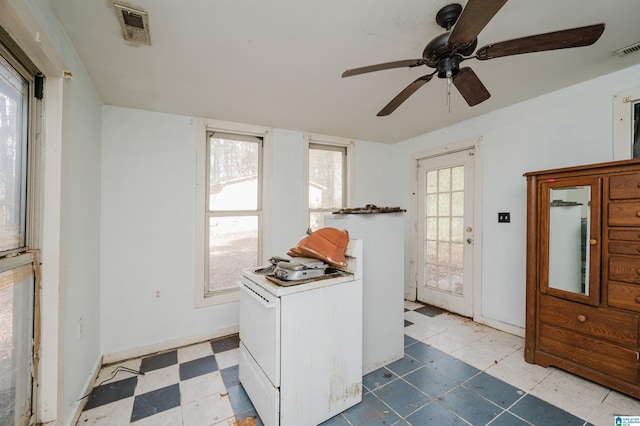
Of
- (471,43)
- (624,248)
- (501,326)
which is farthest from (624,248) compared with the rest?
(471,43)

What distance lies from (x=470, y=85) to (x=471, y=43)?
1.03 ft

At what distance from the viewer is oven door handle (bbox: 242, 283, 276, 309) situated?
1.46 meters

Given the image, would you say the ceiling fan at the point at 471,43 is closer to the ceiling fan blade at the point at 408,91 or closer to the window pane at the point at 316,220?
the ceiling fan blade at the point at 408,91

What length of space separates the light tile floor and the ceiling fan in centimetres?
205

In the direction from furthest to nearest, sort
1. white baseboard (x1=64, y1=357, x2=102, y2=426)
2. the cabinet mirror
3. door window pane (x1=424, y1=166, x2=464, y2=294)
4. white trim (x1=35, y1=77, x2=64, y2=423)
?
door window pane (x1=424, y1=166, x2=464, y2=294), the cabinet mirror, white baseboard (x1=64, y1=357, x2=102, y2=426), white trim (x1=35, y1=77, x2=64, y2=423)

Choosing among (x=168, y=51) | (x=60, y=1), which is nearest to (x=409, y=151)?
(x=168, y=51)

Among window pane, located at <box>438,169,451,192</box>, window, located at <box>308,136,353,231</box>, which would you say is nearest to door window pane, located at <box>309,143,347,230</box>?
window, located at <box>308,136,353,231</box>

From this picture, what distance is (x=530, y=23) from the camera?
1499 millimetres

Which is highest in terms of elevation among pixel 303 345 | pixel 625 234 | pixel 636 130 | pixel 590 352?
pixel 636 130

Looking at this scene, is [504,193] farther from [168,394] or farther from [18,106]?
[18,106]

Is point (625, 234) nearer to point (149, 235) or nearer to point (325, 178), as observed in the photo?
point (325, 178)

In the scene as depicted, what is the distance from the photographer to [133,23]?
4.78ft

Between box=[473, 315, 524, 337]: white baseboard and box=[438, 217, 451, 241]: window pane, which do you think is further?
box=[438, 217, 451, 241]: window pane

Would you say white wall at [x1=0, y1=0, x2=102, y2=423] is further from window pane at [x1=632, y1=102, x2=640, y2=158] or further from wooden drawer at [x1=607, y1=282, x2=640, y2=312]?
window pane at [x1=632, y1=102, x2=640, y2=158]
